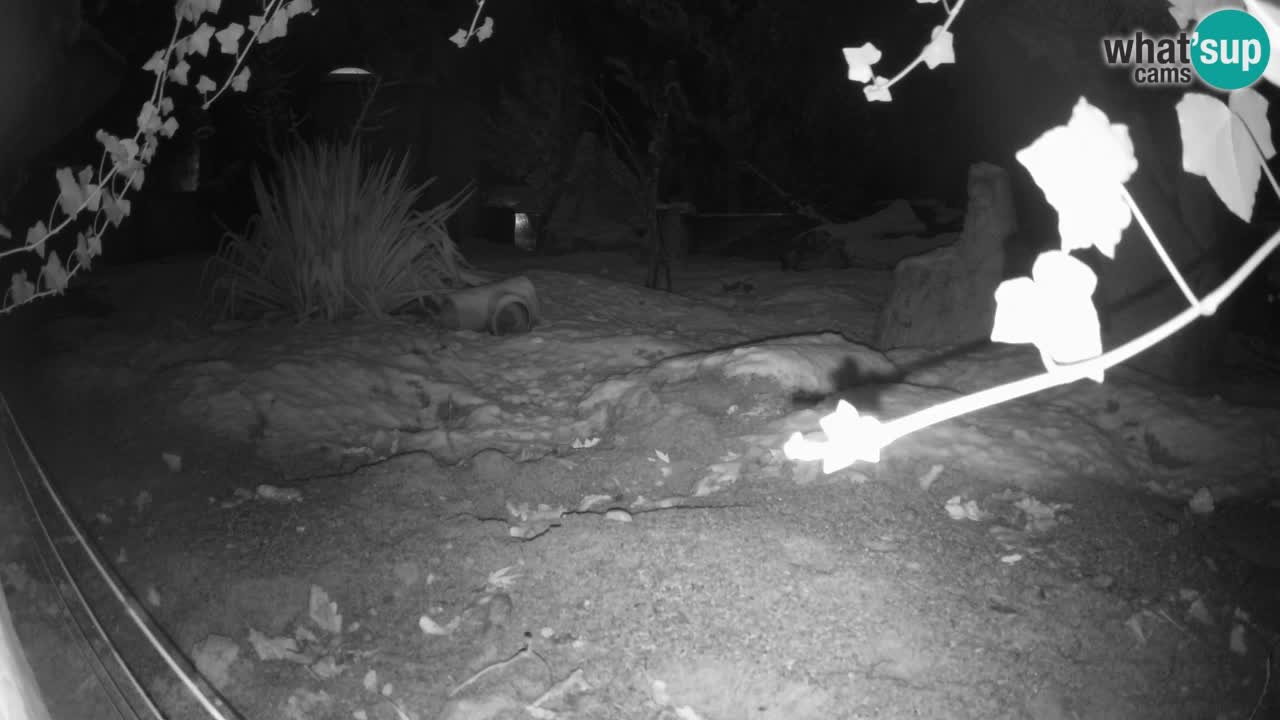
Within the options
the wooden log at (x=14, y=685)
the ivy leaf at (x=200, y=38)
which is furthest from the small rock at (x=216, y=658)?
the ivy leaf at (x=200, y=38)

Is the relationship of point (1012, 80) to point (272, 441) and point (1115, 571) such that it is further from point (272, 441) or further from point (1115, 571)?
point (272, 441)

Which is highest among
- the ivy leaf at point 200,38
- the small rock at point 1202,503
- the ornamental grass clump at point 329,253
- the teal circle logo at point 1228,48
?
the ivy leaf at point 200,38

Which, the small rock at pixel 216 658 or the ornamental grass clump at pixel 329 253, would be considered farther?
the ornamental grass clump at pixel 329 253

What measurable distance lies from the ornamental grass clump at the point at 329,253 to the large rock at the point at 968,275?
2.30 meters

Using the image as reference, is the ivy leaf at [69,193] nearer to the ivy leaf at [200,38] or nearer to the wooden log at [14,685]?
the ivy leaf at [200,38]

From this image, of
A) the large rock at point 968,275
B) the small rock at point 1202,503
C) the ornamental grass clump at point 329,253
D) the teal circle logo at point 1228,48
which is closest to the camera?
the teal circle logo at point 1228,48

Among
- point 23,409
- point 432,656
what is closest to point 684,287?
point 23,409

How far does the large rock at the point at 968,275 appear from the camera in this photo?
379cm

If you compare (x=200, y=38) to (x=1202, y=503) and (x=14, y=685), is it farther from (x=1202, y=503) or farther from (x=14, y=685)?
(x=1202, y=503)

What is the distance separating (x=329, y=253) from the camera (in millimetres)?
4027

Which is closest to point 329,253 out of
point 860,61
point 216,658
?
point 216,658

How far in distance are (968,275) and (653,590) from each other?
2.59m

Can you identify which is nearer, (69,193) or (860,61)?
(860,61)

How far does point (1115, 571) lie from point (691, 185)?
22.1 feet
